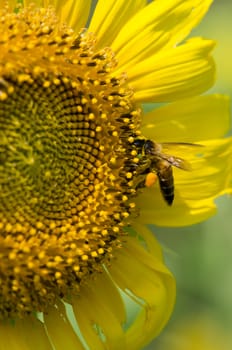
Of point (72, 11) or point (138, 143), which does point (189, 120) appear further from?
point (72, 11)

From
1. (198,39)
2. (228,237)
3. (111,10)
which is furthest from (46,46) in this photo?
(228,237)

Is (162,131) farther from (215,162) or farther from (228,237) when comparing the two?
(228,237)

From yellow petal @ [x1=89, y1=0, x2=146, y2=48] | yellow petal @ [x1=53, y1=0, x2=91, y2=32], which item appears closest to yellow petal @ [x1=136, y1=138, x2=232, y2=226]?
yellow petal @ [x1=89, y1=0, x2=146, y2=48]

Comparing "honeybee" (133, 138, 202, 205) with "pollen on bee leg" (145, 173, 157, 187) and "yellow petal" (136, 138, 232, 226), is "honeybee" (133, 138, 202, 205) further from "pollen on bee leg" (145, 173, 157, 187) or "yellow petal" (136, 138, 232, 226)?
"yellow petal" (136, 138, 232, 226)

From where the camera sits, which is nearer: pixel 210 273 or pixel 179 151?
pixel 179 151

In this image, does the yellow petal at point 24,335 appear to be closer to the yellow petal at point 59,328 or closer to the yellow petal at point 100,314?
the yellow petal at point 59,328

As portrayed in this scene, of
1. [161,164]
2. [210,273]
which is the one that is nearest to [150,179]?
[161,164]

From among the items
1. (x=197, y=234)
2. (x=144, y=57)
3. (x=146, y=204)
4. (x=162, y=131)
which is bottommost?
(x=197, y=234)
